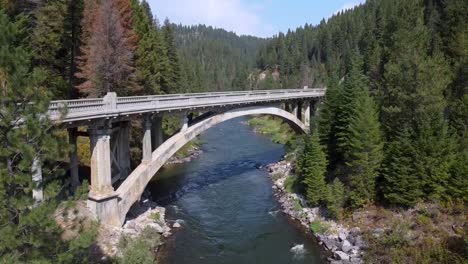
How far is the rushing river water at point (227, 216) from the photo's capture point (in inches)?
826

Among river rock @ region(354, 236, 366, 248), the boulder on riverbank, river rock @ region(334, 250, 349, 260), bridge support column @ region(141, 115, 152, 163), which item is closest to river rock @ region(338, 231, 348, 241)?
river rock @ region(354, 236, 366, 248)

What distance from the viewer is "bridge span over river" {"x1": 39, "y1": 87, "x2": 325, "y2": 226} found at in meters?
18.5

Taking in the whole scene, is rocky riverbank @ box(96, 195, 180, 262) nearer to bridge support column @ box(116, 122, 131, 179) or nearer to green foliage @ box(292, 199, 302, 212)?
bridge support column @ box(116, 122, 131, 179)

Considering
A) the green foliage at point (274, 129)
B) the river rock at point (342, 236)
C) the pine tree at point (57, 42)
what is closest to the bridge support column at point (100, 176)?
the pine tree at point (57, 42)

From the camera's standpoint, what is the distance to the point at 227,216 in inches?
1054

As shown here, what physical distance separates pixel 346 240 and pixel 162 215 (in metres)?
11.3

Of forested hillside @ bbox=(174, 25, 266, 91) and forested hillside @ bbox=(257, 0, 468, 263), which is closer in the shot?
forested hillside @ bbox=(257, 0, 468, 263)

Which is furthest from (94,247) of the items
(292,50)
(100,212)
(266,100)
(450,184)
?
(292,50)

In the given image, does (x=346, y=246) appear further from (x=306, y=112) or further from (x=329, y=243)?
(x=306, y=112)

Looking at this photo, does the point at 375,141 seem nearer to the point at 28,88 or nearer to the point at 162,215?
the point at 162,215

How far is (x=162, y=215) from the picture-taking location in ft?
82.4

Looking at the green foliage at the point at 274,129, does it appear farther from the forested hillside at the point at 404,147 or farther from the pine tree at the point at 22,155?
the pine tree at the point at 22,155

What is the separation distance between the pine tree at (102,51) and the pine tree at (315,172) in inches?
540

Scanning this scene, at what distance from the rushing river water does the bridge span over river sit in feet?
12.9
